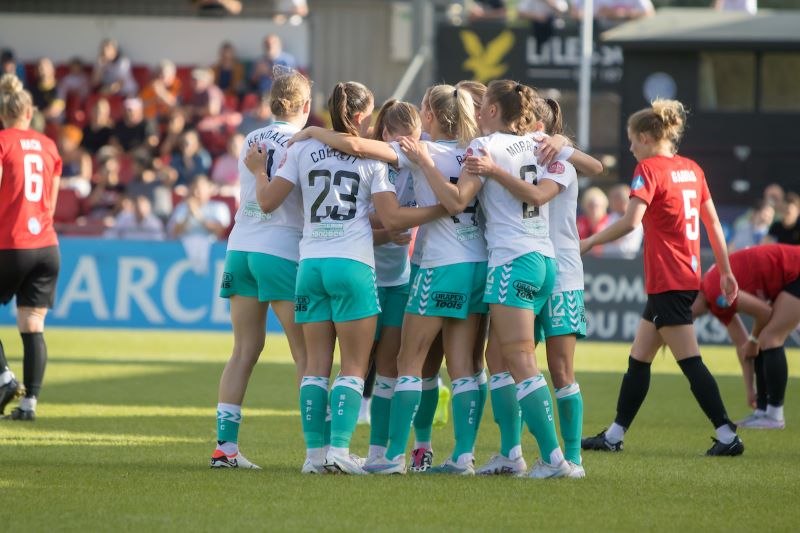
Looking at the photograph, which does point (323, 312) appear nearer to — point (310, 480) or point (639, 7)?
point (310, 480)

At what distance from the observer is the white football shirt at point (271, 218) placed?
6.86 m

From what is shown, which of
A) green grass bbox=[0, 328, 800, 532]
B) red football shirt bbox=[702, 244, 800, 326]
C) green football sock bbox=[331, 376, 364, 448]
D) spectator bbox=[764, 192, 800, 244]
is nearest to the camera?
green grass bbox=[0, 328, 800, 532]

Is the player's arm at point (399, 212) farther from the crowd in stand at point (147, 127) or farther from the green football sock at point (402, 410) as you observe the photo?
the crowd in stand at point (147, 127)

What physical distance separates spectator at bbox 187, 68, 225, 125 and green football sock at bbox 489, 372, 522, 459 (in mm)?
14893

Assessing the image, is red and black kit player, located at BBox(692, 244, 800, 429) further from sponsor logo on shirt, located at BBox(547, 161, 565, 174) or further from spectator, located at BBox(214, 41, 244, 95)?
spectator, located at BBox(214, 41, 244, 95)

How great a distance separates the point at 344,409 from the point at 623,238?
35.9 feet

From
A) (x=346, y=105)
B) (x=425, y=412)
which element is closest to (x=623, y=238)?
(x=425, y=412)

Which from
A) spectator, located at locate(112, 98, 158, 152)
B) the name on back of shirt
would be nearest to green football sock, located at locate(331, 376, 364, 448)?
the name on back of shirt

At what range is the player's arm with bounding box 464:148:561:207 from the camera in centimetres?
644

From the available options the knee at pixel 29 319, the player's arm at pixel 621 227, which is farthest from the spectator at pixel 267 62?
the player's arm at pixel 621 227

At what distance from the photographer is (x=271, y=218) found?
6910 mm

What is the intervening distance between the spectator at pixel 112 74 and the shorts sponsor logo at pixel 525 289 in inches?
650

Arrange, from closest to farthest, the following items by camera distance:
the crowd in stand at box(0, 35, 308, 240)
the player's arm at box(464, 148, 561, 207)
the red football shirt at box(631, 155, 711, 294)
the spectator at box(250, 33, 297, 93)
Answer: the player's arm at box(464, 148, 561, 207), the red football shirt at box(631, 155, 711, 294), the crowd in stand at box(0, 35, 308, 240), the spectator at box(250, 33, 297, 93)

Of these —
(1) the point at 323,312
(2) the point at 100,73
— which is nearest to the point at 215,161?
(2) the point at 100,73
